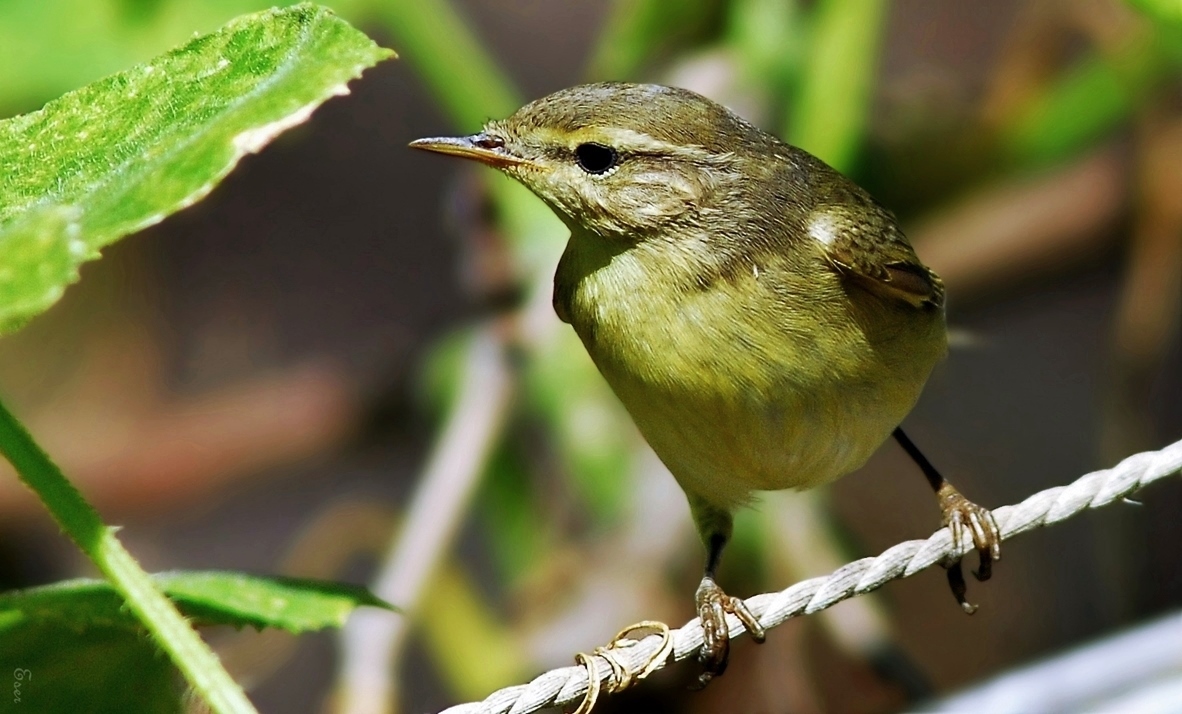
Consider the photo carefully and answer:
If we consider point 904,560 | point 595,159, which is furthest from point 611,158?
point 904,560

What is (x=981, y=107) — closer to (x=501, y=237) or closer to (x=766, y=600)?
(x=501, y=237)

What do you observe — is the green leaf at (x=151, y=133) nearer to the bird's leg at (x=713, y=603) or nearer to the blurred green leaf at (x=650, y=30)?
the bird's leg at (x=713, y=603)

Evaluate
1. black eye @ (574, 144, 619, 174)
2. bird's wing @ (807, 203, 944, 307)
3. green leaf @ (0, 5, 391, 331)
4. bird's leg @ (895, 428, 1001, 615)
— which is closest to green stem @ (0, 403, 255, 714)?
green leaf @ (0, 5, 391, 331)

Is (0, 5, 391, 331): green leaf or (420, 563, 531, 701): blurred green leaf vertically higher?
(0, 5, 391, 331): green leaf

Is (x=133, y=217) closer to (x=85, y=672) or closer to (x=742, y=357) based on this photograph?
(x=85, y=672)

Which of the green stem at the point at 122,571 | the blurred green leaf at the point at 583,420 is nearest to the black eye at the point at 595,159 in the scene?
the blurred green leaf at the point at 583,420

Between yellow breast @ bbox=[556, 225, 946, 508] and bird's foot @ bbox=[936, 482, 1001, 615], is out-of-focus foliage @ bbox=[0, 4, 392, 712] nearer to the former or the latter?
yellow breast @ bbox=[556, 225, 946, 508]

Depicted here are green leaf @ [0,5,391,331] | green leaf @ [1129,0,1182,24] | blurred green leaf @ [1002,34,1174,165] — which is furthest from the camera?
blurred green leaf @ [1002,34,1174,165]
